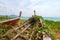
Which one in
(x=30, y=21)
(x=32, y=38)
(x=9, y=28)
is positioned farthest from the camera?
(x=30, y=21)

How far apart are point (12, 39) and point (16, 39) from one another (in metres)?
0.68

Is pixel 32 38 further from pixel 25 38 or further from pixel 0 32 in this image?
pixel 0 32

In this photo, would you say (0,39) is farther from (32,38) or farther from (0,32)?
(32,38)

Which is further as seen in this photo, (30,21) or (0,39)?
(30,21)

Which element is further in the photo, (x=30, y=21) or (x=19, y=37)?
(x=30, y=21)

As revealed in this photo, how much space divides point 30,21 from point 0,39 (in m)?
7.47

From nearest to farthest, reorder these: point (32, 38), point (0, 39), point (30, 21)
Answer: point (0, 39), point (32, 38), point (30, 21)

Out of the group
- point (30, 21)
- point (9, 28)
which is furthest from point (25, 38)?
point (30, 21)

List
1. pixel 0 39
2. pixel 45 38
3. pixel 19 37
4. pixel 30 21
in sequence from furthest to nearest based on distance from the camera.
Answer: pixel 30 21 < pixel 19 37 < pixel 0 39 < pixel 45 38

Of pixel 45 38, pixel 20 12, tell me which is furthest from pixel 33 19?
pixel 45 38

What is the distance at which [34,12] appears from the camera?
14992 millimetres

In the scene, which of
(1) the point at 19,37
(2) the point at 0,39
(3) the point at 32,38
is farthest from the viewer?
(1) the point at 19,37

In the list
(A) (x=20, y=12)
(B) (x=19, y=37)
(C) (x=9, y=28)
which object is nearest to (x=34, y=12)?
(A) (x=20, y=12)

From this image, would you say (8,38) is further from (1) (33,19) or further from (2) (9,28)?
(1) (33,19)
